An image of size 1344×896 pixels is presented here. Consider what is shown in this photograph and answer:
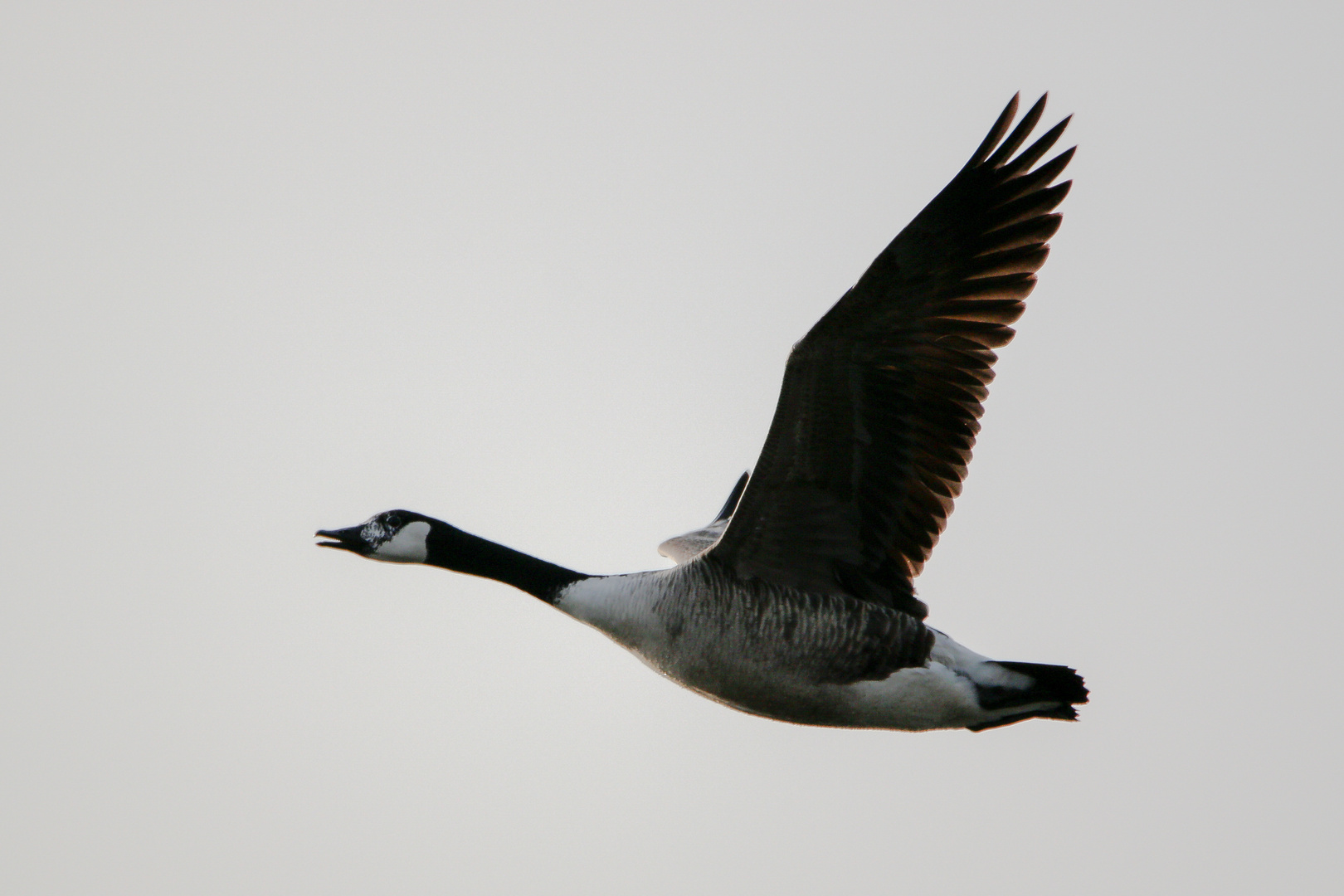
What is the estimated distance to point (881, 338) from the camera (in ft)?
24.8

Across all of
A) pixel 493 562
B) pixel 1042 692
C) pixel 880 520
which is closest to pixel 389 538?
pixel 493 562

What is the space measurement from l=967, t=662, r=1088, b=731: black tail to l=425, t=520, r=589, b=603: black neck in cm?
251

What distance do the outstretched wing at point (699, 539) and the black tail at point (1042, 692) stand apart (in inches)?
114

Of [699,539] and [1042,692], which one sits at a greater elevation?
[699,539]

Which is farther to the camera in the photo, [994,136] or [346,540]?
[346,540]

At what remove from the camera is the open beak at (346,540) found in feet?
29.0

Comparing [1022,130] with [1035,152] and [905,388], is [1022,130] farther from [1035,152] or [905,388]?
[905,388]

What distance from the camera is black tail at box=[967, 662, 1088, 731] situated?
7.74 metres

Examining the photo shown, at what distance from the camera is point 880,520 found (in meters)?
7.97

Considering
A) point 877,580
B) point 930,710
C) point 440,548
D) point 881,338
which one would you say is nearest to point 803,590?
point 877,580

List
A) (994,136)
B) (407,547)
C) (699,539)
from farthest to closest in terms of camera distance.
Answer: (699,539), (407,547), (994,136)

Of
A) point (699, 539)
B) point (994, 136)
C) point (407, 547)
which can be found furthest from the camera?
point (699, 539)

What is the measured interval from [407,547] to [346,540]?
414mm

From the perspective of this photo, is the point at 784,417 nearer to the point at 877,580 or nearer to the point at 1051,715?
the point at 877,580
